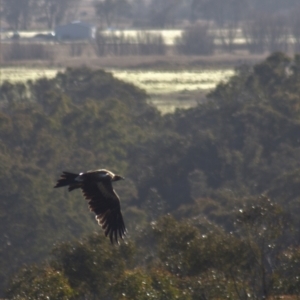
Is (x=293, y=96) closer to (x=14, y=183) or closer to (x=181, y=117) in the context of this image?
(x=181, y=117)

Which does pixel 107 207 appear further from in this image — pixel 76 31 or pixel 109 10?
pixel 109 10

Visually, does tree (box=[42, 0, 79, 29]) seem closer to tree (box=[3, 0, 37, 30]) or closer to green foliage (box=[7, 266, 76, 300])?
tree (box=[3, 0, 37, 30])

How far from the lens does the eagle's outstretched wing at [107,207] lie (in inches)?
570

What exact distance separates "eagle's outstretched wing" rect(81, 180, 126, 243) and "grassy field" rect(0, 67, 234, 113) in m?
36.9

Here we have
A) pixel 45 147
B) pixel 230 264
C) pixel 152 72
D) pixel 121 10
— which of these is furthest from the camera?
pixel 121 10

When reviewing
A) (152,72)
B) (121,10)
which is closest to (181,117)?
(152,72)

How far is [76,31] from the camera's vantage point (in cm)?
9106

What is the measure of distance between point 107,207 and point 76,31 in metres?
77.5

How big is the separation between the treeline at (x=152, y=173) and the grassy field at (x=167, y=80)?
6.49 m

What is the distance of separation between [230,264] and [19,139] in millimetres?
21877

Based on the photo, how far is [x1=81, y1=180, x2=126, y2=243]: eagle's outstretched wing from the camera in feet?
47.5

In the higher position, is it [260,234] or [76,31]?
[260,234]

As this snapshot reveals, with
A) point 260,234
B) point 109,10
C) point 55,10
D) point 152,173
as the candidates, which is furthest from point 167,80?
point 55,10

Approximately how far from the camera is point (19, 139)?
3991 centimetres
